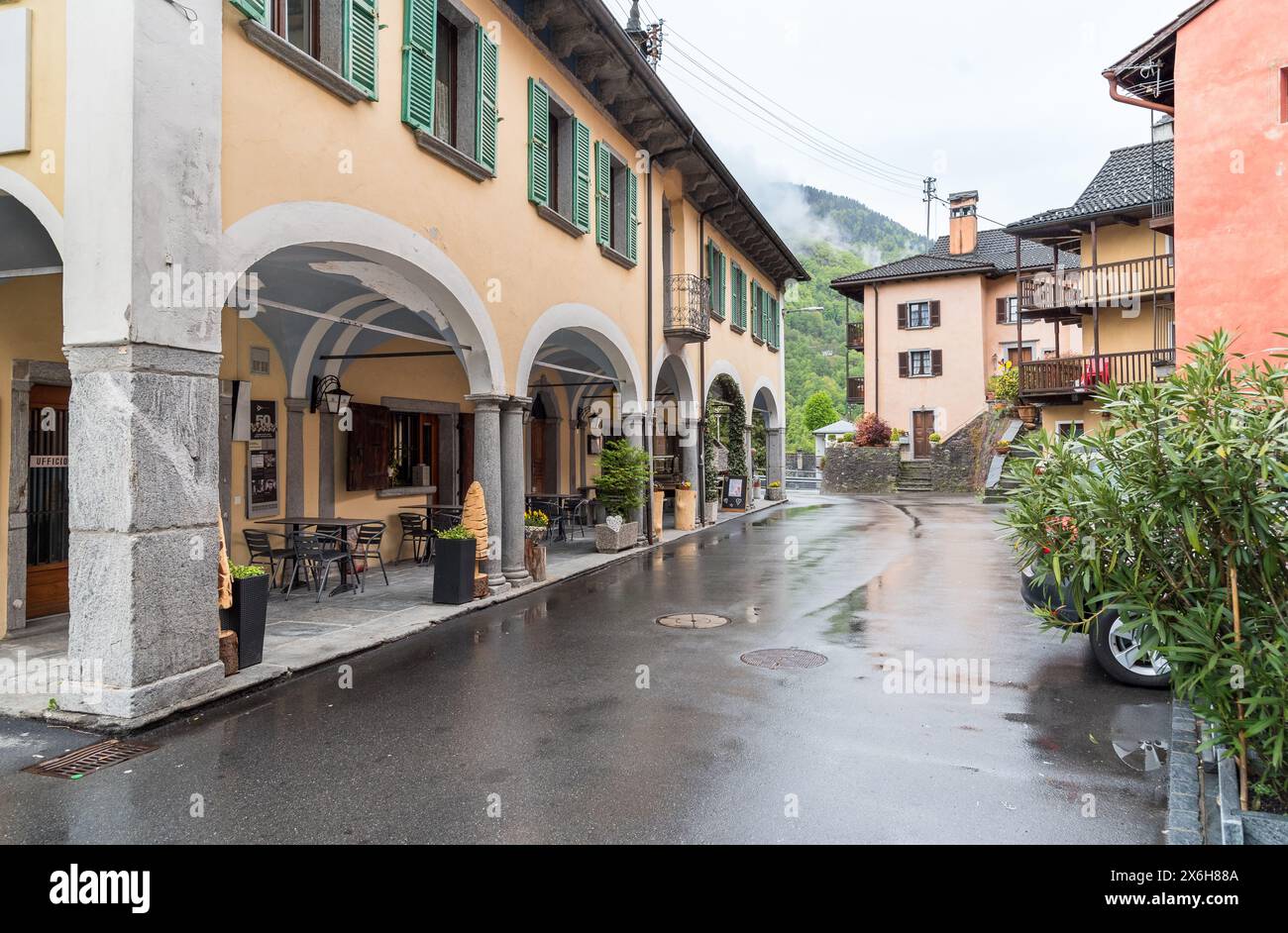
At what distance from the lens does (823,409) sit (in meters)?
49.1

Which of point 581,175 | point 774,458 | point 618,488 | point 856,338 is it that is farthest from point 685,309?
point 856,338

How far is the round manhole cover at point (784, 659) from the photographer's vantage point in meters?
6.94

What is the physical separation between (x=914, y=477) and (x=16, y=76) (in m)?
33.2

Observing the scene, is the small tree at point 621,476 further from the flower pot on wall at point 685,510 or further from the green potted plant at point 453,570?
the green potted plant at point 453,570

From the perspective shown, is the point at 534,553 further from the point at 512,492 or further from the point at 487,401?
the point at 487,401

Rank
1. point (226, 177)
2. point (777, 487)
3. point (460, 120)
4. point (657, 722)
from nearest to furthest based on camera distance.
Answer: point (657, 722)
point (226, 177)
point (460, 120)
point (777, 487)

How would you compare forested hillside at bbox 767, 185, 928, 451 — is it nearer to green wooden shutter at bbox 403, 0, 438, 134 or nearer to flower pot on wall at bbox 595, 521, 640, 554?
flower pot on wall at bbox 595, 521, 640, 554

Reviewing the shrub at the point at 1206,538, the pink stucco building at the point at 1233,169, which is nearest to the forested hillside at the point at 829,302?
the pink stucco building at the point at 1233,169

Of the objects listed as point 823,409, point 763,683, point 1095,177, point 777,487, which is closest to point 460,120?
point 763,683

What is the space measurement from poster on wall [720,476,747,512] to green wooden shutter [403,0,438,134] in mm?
16668

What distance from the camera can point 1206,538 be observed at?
384cm

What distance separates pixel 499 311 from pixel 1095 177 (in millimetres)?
23570
